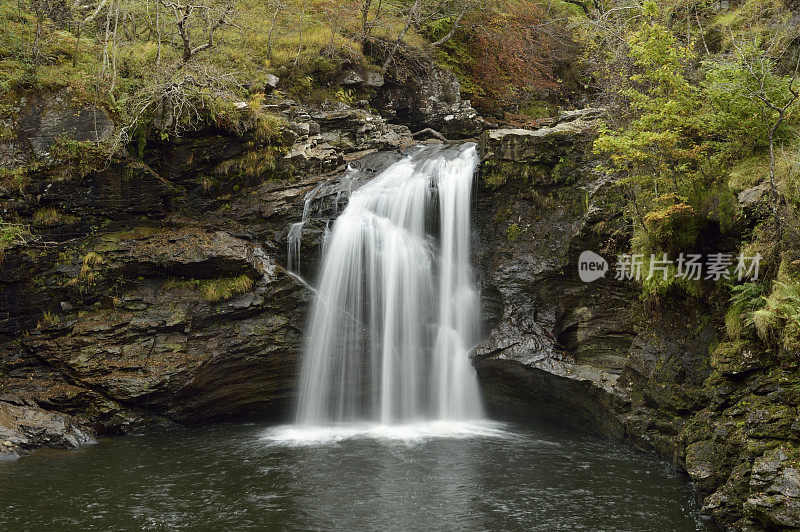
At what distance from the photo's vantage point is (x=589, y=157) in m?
11.7

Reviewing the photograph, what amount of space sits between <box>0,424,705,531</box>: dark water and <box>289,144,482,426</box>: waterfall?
135cm

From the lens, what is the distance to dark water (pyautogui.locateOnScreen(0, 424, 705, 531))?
6938 millimetres

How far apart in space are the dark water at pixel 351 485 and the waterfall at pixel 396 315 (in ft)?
4.43

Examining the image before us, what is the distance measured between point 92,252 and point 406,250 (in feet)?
22.1

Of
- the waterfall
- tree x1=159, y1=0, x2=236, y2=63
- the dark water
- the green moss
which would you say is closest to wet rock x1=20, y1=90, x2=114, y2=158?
tree x1=159, y1=0, x2=236, y2=63

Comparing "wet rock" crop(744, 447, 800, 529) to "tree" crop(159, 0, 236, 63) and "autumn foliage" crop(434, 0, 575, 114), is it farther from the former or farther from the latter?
"autumn foliage" crop(434, 0, 575, 114)

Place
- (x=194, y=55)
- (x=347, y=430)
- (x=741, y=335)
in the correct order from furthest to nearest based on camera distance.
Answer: (x=194, y=55) → (x=347, y=430) → (x=741, y=335)

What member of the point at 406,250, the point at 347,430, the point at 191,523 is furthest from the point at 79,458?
the point at 406,250

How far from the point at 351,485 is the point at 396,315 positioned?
4565mm

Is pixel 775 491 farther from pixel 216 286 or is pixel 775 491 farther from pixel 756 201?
pixel 216 286

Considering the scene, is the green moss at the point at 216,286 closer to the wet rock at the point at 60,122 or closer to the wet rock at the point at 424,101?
the wet rock at the point at 60,122

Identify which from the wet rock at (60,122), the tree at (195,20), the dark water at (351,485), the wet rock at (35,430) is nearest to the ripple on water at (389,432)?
the dark water at (351,485)

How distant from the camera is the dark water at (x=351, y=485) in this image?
694 centimetres

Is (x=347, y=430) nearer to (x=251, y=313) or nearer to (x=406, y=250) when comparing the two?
(x=251, y=313)
